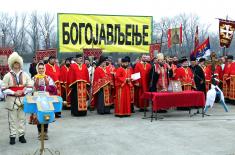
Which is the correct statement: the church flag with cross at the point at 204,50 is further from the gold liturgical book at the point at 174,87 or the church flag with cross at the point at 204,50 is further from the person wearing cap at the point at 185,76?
the gold liturgical book at the point at 174,87

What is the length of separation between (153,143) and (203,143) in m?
1.05

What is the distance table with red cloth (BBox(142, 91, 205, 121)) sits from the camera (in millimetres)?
10781

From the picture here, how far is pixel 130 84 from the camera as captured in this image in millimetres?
11867

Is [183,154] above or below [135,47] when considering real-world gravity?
below

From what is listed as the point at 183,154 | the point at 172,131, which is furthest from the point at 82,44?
the point at 183,154

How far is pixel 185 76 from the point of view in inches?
505

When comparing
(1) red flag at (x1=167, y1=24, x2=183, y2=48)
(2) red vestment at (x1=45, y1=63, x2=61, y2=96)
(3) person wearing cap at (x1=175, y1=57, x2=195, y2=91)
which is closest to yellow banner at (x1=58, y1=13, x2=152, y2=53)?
(2) red vestment at (x1=45, y1=63, x2=61, y2=96)

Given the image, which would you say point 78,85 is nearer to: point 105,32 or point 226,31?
point 105,32

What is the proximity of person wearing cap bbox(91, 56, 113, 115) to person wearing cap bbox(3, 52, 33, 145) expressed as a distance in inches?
178

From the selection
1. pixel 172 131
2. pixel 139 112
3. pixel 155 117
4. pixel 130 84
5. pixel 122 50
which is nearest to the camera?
pixel 172 131

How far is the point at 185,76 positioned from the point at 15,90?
673 centimetres

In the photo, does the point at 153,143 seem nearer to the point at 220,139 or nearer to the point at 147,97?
the point at 220,139

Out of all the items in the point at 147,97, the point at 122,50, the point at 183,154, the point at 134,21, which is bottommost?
the point at 183,154

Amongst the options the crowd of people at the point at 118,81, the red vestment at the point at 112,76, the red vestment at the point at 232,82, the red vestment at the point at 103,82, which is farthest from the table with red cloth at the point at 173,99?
the red vestment at the point at 232,82
